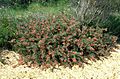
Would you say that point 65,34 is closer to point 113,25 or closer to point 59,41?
point 59,41

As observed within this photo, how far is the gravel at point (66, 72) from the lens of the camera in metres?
6.63

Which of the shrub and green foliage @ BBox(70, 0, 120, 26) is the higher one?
green foliage @ BBox(70, 0, 120, 26)

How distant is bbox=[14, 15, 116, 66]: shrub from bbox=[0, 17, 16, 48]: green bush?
27 centimetres

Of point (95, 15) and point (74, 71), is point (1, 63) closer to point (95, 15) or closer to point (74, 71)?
point (74, 71)

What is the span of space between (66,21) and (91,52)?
43.9 inches

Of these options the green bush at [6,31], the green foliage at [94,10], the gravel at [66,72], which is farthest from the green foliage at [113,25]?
the green bush at [6,31]

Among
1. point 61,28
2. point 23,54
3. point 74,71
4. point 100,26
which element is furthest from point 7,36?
point 100,26

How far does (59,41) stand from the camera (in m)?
7.33

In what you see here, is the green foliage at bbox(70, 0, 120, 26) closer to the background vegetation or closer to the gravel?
the background vegetation

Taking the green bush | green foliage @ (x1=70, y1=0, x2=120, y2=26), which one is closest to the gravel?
the green bush

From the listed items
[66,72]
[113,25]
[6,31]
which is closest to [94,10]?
[113,25]

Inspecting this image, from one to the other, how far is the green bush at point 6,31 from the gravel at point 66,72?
1.01m

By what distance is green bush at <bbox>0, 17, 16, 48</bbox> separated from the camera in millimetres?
7842

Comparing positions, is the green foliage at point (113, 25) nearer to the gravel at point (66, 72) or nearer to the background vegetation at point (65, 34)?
the background vegetation at point (65, 34)
